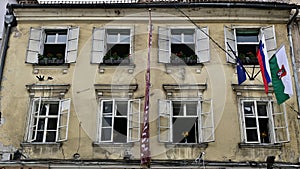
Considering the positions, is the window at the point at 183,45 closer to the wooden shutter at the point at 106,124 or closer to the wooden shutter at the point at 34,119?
the wooden shutter at the point at 106,124

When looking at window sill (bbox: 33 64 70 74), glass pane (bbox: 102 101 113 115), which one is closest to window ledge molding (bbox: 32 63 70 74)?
window sill (bbox: 33 64 70 74)

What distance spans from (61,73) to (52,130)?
198 centimetres

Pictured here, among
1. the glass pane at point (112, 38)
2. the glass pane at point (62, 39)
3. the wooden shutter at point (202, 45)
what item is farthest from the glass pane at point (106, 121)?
the wooden shutter at point (202, 45)

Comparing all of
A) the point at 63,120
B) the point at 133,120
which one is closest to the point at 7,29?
the point at 63,120

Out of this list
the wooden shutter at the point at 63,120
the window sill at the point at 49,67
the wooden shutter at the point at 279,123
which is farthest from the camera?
the window sill at the point at 49,67

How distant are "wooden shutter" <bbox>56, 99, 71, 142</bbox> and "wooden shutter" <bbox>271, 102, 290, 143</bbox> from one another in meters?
6.43

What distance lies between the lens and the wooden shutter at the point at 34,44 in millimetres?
14414

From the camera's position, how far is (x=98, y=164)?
12359 mm

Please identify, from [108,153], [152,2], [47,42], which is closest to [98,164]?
[108,153]

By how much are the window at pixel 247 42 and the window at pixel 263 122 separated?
1.56 metres

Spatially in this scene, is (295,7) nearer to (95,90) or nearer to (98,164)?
(95,90)

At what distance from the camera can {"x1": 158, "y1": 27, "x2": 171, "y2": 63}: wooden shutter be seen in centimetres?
1430

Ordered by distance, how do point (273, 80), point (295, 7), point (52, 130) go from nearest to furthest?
point (273, 80)
point (52, 130)
point (295, 7)

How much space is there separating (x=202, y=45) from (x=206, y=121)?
9.24 feet
